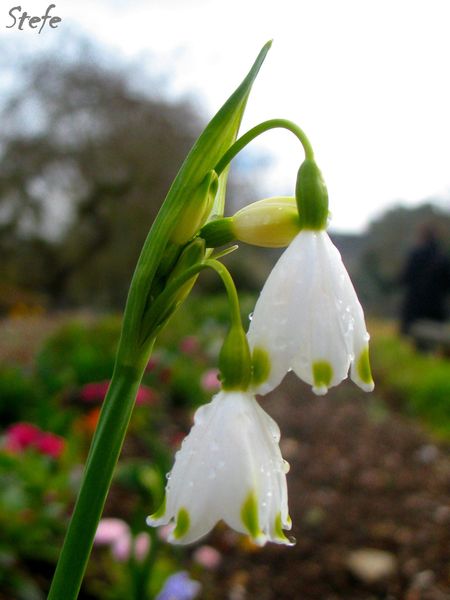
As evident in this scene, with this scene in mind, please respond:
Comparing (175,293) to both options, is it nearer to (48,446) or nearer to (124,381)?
(124,381)

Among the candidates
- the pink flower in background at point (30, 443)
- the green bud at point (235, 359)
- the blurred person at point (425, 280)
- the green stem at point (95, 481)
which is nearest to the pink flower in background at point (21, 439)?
the pink flower in background at point (30, 443)

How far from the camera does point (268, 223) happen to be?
0.61 metres

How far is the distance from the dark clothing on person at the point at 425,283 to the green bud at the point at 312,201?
8.88 meters

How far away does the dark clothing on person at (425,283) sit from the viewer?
929cm

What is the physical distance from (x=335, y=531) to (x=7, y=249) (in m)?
10.9

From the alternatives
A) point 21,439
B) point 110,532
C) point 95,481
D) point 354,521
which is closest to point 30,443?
point 21,439

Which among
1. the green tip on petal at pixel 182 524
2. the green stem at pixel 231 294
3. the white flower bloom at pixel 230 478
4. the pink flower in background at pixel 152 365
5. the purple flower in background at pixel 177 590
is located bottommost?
the green tip on petal at pixel 182 524

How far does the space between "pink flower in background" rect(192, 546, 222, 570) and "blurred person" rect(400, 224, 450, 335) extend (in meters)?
6.79

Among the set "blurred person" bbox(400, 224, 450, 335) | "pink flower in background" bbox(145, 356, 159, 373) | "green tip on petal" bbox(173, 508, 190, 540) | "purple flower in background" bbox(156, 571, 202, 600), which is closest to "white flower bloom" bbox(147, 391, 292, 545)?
"green tip on petal" bbox(173, 508, 190, 540)

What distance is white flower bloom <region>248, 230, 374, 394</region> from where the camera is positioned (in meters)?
0.56

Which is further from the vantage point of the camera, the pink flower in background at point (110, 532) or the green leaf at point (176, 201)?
the pink flower in background at point (110, 532)

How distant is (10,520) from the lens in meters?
2.46

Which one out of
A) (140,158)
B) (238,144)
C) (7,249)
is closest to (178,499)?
(238,144)

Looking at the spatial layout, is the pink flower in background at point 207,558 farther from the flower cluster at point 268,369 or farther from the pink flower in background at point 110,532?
the flower cluster at point 268,369
